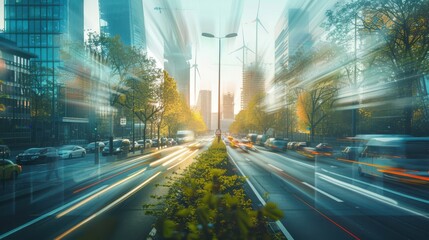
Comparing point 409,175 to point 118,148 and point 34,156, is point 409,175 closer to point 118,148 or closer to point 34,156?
point 34,156

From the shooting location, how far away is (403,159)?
554 inches

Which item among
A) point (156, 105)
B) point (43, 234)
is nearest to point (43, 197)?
point (43, 234)

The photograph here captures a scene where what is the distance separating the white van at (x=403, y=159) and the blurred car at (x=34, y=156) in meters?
28.0

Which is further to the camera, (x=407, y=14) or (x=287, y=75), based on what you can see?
(x=287, y=75)

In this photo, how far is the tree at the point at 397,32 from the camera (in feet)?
71.7

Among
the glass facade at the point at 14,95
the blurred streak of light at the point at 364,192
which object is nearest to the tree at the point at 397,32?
the blurred streak of light at the point at 364,192

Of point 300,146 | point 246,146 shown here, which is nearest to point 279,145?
point 300,146

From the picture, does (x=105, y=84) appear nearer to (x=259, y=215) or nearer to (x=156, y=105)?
(x=156, y=105)

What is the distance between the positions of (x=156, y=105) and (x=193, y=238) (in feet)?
153

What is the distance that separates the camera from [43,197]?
12.4m

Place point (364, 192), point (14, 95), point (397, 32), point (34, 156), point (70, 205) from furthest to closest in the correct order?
point (14, 95) < point (34, 156) < point (397, 32) < point (364, 192) < point (70, 205)

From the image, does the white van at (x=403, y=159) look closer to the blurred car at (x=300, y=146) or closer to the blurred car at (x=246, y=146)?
the blurred car at (x=300, y=146)

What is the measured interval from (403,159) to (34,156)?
29050 millimetres

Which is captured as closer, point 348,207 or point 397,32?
point 348,207
